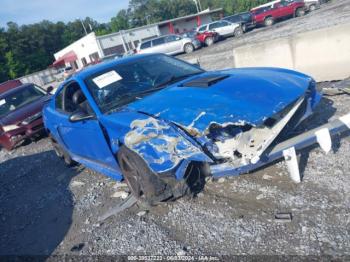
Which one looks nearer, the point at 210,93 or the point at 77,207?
the point at 210,93

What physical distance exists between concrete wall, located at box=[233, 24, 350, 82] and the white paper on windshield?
3671mm

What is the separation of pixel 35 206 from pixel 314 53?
5.49 meters

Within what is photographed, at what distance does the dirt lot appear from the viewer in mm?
2865

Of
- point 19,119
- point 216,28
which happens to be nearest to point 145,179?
point 19,119

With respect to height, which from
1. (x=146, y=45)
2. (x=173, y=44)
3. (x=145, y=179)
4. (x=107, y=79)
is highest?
(x=107, y=79)

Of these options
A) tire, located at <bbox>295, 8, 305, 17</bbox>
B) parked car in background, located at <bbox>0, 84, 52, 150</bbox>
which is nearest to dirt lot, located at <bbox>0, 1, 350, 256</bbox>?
parked car in background, located at <bbox>0, 84, 52, 150</bbox>

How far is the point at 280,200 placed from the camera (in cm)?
334

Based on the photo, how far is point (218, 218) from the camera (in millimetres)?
3412

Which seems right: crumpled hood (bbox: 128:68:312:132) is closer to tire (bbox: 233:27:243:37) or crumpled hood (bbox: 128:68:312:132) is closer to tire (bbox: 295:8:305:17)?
tire (bbox: 233:27:243:37)

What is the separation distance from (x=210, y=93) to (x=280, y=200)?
4.28ft

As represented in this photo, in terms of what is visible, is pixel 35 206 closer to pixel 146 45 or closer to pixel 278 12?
pixel 146 45

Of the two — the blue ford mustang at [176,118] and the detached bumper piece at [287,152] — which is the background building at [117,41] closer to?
the blue ford mustang at [176,118]

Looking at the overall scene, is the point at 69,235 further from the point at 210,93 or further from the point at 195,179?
the point at 210,93

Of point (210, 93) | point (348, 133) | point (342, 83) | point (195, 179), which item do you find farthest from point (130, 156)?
point (342, 83)
